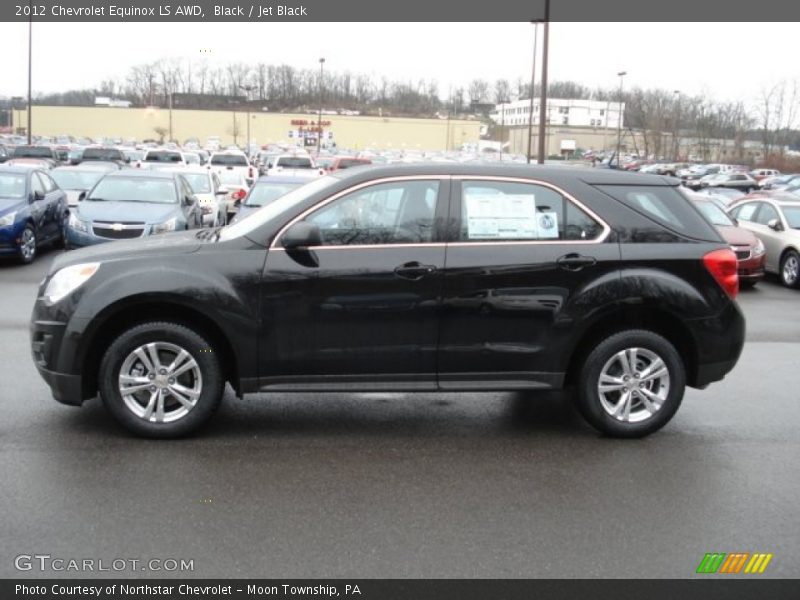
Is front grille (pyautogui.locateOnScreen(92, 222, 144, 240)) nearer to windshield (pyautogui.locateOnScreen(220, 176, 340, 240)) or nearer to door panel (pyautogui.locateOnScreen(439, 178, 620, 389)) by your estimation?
windshield (pyautogui.locateOnScreen(220, 176, 340, 240))

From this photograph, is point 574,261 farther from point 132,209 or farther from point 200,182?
point 200,182

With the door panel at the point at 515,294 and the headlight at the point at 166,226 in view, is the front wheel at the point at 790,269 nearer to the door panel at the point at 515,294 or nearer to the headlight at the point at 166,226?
the door panel at the point at 515,294

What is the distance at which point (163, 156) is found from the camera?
34.8 metres

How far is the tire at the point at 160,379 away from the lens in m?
5.41

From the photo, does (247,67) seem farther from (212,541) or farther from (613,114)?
(212,541)

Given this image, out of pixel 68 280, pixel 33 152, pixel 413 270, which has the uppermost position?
pixel 33 152

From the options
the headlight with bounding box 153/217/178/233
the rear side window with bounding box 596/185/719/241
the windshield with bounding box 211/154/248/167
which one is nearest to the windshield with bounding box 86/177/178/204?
the headlight with bounding box 153/217/178/233

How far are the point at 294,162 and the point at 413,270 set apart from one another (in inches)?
1172

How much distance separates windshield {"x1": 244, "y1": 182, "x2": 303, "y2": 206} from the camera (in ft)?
53.4

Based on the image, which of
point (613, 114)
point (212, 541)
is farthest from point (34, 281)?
point (613, 114)
